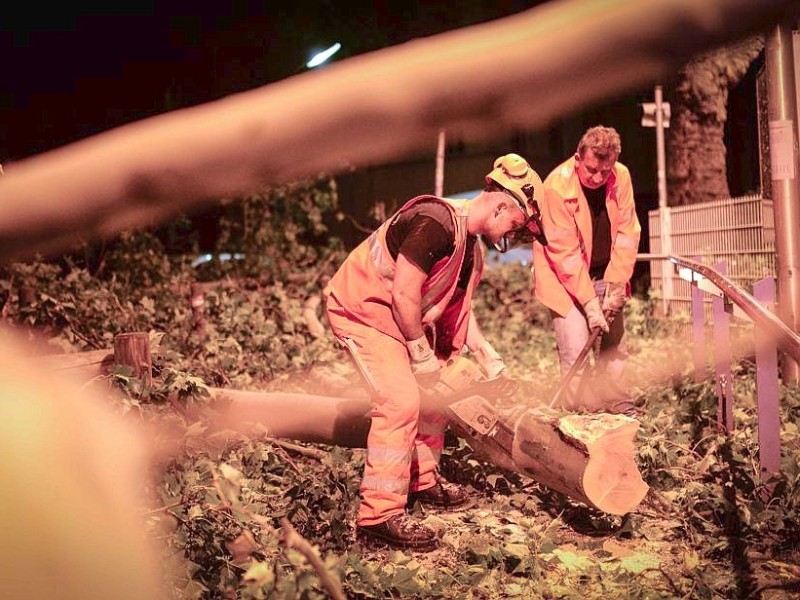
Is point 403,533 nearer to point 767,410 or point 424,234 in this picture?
point 424,234

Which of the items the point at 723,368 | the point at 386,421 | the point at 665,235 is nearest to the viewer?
the point at 386,421

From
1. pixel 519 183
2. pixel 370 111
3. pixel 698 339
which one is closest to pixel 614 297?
pixel 698 339

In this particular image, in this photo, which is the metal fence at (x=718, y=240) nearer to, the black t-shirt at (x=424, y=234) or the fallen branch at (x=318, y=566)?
the black t-shirt at (x=424, y=234)

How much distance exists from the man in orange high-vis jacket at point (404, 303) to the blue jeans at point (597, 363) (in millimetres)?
1516

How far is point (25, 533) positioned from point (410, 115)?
1.50 feet

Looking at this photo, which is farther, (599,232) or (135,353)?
(599,232)

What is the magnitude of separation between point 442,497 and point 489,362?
0.77 metres

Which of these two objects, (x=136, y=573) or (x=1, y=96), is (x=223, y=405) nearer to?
(x=1, y=96)

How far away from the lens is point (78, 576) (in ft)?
2.15

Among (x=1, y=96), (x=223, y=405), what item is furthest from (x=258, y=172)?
(x=223, y=405)

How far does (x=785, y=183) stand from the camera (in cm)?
541

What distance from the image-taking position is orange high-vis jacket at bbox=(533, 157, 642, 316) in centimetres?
507

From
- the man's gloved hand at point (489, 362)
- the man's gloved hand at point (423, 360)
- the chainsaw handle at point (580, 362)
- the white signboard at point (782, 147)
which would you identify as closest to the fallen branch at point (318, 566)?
the man's gloved hand at point (423, 360)

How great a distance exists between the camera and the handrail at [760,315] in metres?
2.60
